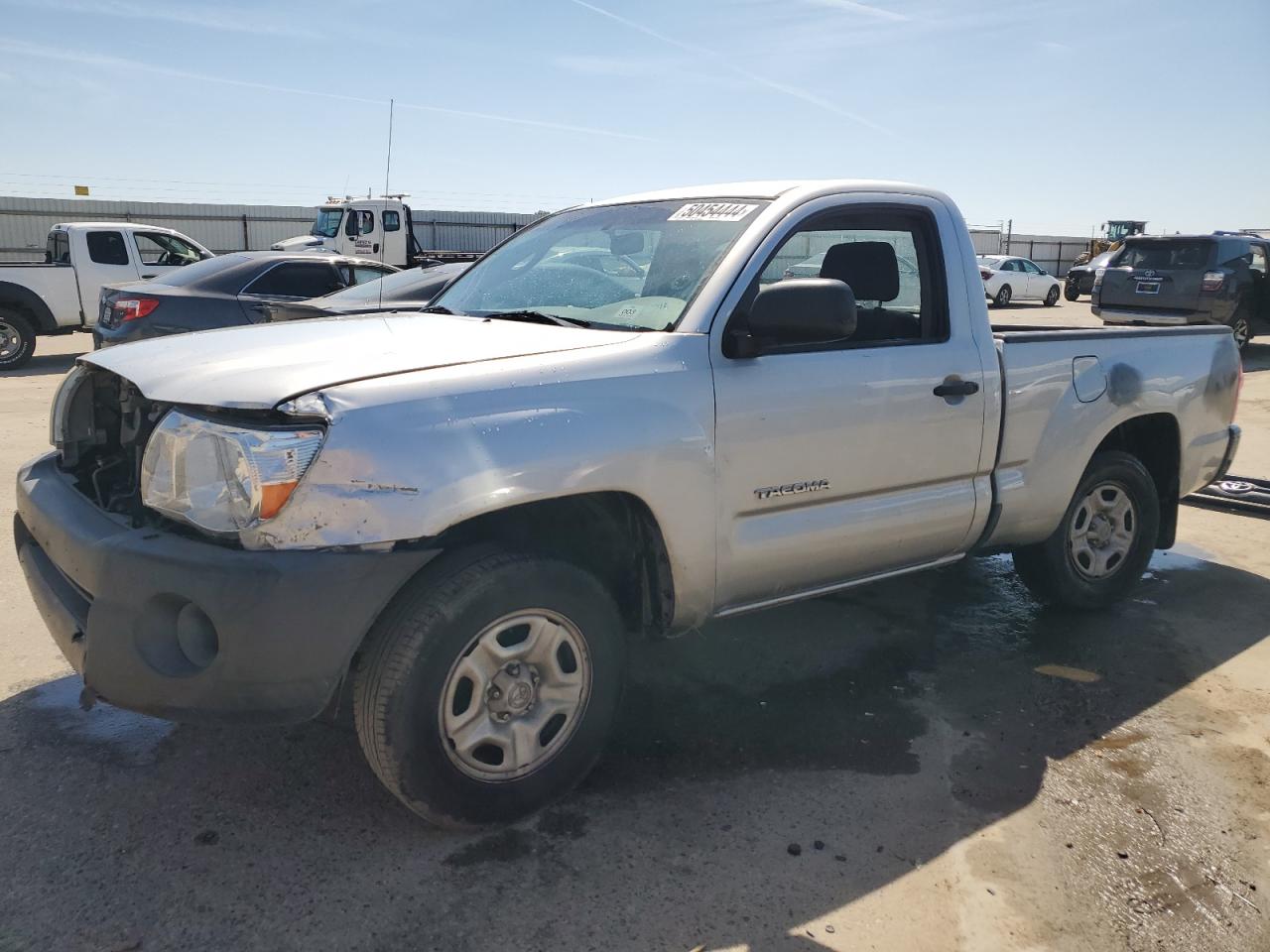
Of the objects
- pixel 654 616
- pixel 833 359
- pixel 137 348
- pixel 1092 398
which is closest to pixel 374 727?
pixel 654 616

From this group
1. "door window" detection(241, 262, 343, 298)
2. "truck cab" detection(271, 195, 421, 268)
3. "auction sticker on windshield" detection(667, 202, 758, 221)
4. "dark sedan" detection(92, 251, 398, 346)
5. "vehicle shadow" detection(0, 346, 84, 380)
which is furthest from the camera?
"truck cab" detection(271, 195, 421, 268)

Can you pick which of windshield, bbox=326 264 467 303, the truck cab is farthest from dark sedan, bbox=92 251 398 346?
the truck cab

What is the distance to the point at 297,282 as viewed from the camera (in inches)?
407

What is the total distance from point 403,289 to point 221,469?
231 inches

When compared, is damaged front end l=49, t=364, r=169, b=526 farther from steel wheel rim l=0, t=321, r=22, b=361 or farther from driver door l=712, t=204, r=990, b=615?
steel wheel rim l=0, t=321, r=22, b=361

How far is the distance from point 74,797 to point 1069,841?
9.57 ft

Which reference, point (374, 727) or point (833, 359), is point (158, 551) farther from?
point (833, 359)

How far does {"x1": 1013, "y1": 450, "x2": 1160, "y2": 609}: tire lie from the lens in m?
4.50

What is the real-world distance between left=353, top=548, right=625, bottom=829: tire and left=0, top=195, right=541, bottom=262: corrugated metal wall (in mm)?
26185

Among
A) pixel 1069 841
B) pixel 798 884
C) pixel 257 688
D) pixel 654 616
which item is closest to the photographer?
pixel 257 688

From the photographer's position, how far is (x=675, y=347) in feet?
9.95

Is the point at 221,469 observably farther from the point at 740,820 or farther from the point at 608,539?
the point at 740,820

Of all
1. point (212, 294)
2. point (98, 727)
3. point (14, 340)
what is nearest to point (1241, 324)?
point (212, 294)

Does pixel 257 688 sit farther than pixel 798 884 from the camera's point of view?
No
